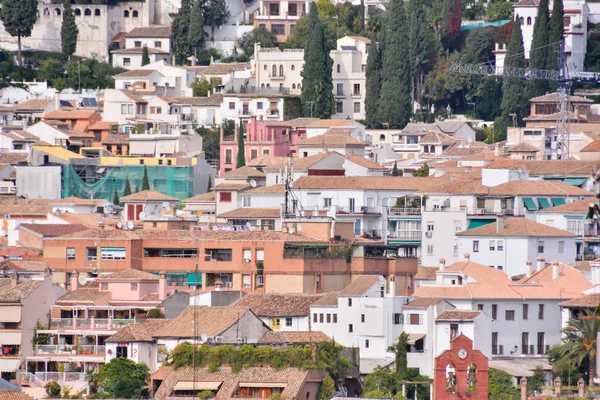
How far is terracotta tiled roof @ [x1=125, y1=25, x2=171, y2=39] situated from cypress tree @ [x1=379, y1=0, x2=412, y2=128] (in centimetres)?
1860

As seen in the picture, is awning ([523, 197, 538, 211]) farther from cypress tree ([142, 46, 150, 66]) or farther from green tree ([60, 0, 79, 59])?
green tree ([60, 0, 79, 59])

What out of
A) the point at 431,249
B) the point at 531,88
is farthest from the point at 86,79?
the point at 431,249

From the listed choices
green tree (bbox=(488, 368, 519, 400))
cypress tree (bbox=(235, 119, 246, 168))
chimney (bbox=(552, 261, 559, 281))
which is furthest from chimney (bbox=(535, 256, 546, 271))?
cypress tree (bbox=(235, 119, 246, 168))

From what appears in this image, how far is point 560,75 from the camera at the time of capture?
10738 centimetres

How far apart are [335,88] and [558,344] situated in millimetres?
55050

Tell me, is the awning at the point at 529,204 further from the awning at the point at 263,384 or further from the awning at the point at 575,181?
the awning at the point at 263,384

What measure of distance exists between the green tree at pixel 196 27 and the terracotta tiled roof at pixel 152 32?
1776mm

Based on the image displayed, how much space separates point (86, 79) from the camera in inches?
4887

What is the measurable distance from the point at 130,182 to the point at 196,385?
1853 inches

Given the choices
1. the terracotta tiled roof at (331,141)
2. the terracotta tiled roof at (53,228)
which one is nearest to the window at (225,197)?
the terracotta tiled roof at (53,228)

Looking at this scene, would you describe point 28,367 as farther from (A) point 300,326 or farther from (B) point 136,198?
(B) point 136,198

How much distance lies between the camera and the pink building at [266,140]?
108m

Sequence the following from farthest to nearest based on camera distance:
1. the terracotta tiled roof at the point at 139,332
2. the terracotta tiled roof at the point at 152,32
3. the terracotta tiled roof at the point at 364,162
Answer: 1. the terracotta tiled roof at the point at 152,32
2. the terracotta tiled roof at the point at 364,162
3. the terracotta tiled roof at the point at 139,332

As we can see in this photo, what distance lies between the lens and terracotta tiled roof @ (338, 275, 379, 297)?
6669 centimetres
